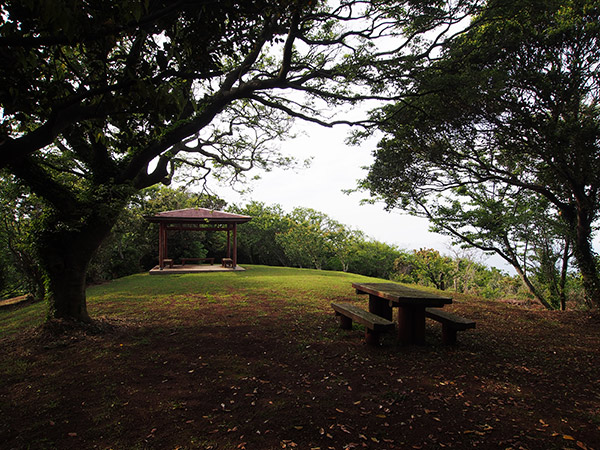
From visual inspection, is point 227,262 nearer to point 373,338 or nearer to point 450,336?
point 373,338

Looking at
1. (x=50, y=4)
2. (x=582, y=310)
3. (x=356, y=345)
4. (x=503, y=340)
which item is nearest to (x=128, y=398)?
(x=356, y=345)

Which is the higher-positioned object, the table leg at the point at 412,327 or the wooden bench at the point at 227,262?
the wooden bench at the point at 227,262

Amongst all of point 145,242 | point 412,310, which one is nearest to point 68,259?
point 412,310

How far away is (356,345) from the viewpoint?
14.1ft

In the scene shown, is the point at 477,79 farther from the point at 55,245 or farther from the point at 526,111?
the point at 55,245

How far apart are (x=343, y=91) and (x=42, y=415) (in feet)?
24.2

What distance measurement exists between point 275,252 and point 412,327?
659 inches

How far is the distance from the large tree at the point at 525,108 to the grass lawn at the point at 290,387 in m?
2.85

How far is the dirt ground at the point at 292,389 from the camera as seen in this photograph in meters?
2.39

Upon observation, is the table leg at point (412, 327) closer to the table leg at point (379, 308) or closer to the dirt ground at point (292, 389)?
the dirt ground at point (292, 389)

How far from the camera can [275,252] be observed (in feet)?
68.2

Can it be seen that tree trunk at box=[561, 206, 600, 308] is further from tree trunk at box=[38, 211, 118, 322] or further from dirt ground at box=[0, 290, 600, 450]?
tree trunk at box=[38, 211, 118, 322]

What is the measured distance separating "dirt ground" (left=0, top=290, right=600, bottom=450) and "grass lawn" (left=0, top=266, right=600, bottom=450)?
0.02 metres

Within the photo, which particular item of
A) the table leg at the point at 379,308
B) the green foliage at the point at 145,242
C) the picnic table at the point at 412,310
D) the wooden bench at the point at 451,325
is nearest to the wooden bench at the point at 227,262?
the green foliage at the point at 145,242
